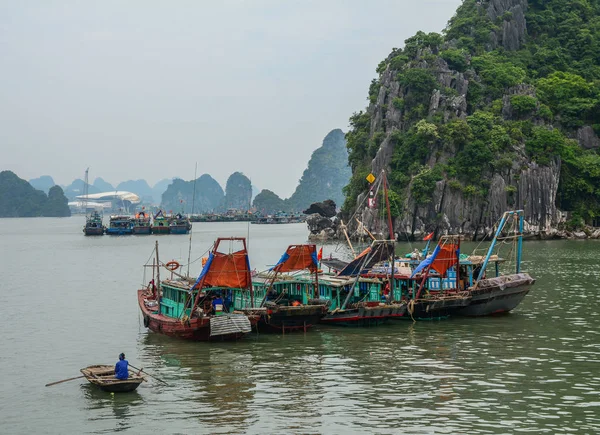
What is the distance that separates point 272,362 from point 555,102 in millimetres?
82308

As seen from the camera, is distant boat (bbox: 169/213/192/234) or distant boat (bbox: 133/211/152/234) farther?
distant boat (bbox: 169/213/192/234)

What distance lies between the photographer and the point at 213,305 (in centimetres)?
2938

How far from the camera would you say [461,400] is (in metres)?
20.0

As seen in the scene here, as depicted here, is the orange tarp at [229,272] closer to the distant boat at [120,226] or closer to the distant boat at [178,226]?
the distant boat at [120,226]

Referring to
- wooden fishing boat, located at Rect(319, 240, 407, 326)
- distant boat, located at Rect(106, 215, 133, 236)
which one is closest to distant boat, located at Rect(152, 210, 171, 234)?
distant boat, located at Rect(106, 215, 133, 236)

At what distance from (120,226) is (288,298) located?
102m

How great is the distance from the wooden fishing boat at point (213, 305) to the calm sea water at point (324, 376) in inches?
26.1

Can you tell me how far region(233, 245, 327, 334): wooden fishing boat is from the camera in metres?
29.7

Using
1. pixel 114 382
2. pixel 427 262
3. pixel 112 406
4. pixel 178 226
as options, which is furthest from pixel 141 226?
pixel 112 406

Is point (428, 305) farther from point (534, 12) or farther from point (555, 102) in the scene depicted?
point (534, 12)

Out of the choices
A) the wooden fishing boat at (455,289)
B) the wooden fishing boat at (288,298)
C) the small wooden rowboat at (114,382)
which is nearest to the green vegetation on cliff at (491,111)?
the wooden fishing boat at (455,289)

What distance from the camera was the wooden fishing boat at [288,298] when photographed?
29688mm

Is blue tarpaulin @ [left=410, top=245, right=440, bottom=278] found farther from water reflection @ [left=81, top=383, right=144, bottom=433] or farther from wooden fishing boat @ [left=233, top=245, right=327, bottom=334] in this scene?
water reflection @ [left=81, top=383, right=144, bottom=433]

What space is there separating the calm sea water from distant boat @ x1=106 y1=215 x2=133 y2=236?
3529 inches
